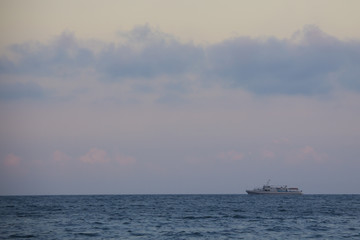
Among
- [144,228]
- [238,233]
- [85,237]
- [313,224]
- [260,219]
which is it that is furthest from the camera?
[260,219]

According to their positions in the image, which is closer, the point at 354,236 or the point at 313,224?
the point at 354,236

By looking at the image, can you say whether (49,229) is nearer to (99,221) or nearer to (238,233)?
(99,221)

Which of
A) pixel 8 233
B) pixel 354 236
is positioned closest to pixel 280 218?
pixel 354 236

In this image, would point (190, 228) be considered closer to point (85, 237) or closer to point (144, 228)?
point (144, 228)

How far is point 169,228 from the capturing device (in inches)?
2813

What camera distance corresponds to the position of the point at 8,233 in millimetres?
64312

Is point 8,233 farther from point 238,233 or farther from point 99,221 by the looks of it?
point 238,233

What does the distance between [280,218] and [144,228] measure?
2828cm

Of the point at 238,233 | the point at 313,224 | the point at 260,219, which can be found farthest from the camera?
the point at 260,219

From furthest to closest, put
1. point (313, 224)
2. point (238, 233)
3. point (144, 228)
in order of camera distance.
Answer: point (313, 224)
point (144, 228)
point (238, 233)

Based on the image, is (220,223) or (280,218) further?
(280,218)

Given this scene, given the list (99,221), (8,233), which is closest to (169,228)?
(99,221)

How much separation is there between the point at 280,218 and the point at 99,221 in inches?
1188

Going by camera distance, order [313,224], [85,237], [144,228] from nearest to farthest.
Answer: [85,237]
[144,228]
[313,224]
